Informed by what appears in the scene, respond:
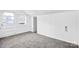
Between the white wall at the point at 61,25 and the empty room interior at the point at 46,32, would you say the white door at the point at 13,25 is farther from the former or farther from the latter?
the white wall at the point at 61,25

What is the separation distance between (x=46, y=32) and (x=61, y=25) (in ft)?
2.06


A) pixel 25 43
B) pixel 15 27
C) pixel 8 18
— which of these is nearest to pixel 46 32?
pixel 25 43

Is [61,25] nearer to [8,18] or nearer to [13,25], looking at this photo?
[13,25]

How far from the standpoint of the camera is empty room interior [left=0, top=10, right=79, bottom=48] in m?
2.14

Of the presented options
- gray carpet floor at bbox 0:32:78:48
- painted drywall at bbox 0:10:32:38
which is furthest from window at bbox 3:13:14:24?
gray carpet floor at bbox 0:32:78:48

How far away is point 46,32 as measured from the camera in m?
2.75

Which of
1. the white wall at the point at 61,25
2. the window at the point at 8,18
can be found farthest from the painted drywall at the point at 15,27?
the white wall at the point at 61,25

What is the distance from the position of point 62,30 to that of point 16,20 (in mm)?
1659
